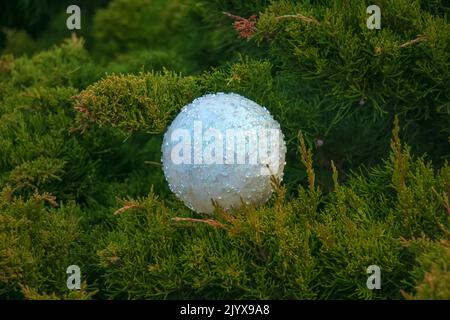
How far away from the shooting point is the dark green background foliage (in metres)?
2.72

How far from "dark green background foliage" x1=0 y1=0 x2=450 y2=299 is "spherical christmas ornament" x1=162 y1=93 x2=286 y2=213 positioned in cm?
9

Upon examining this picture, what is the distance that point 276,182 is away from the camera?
9.12 ft

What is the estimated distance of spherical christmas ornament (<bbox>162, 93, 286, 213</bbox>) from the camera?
2744 mm

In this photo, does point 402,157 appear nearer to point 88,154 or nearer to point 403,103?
point 403,103

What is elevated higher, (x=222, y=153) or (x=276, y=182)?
(x=222, y=153)

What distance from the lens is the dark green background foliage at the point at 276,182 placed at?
2723mm

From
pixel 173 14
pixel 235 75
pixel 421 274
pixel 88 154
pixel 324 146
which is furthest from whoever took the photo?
pixel 173 14

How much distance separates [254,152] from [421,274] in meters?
0.73

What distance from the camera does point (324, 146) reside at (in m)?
3.40

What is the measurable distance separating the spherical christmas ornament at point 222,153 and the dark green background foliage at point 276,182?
9 centimetres

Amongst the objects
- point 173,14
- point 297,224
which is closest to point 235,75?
point 297,224

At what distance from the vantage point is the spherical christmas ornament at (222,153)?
9.00 feet

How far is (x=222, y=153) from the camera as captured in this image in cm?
273

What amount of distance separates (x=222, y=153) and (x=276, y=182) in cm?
23
